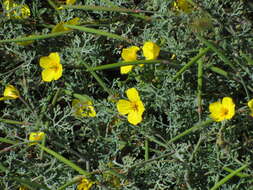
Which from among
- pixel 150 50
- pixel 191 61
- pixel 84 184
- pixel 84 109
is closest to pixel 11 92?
pixel 84 109

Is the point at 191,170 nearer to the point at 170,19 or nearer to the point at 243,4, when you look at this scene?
the point at 170,19

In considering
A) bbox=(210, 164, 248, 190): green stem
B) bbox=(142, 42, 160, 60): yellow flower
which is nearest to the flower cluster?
bbox=(142, 42, 160, 60): yellow flower

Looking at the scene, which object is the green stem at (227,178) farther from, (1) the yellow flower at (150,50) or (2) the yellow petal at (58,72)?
(2) the yellow petal at (58,72)

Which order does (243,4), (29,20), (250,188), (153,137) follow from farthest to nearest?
1. (29,20)
2. (243,4)
3. (153,137)
4. (250,188)

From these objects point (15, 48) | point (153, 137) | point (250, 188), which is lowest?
point (250, 188)

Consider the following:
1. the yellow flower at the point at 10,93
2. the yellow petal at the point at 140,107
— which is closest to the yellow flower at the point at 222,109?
the yellow petal at the point at 140,107

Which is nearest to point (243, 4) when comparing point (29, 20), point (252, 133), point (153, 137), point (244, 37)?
point (244, 37)
